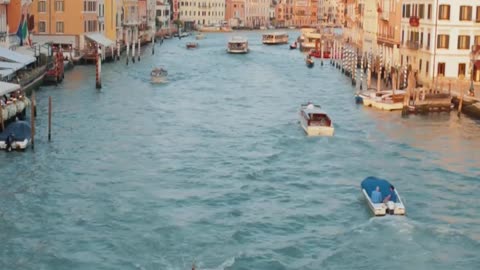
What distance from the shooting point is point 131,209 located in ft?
61.8

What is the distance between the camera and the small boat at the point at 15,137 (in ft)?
78.9

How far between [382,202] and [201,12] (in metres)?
120

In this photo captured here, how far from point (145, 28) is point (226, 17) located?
190 feet

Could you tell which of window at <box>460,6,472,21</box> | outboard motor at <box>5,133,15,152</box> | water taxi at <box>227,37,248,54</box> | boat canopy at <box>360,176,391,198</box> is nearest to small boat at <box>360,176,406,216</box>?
boat canopy at <box>360,176,391,198</box>

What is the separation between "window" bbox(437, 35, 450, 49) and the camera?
3725cm

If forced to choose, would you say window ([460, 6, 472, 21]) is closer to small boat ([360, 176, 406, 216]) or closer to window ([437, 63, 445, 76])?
window ([437, 63, 445, 76])

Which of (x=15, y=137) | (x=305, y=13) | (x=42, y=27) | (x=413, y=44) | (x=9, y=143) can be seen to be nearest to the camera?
(x=9, y=143)

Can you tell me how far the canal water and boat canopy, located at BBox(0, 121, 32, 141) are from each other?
0.54 metres

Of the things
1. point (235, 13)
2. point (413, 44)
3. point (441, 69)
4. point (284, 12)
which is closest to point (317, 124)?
point (441, 69)

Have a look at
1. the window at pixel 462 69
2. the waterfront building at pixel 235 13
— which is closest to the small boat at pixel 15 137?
the window at pixel 462 69

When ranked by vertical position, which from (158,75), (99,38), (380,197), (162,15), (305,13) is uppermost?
(305,13)

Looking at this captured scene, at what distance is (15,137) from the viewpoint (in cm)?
2419

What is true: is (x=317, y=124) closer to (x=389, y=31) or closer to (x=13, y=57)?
(x=13, y=57)

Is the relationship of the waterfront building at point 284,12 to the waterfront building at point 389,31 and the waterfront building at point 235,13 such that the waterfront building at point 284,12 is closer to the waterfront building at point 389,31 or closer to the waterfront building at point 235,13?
the waterfront building at point 235,13
